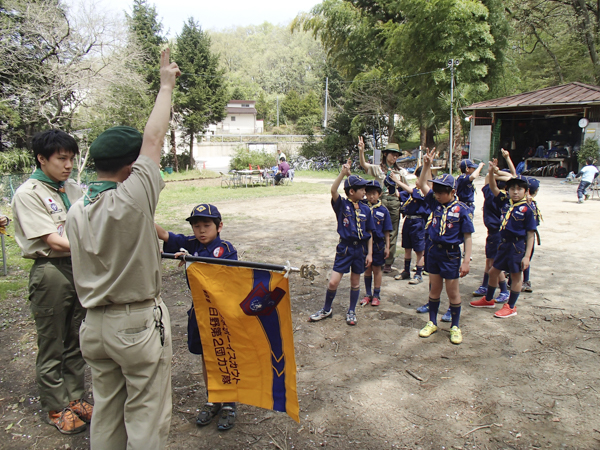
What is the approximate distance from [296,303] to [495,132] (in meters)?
23.1

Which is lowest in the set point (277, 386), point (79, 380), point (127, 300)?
point (79, 380)

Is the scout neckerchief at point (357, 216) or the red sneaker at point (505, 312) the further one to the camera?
the red sneaker at point (505, 312)

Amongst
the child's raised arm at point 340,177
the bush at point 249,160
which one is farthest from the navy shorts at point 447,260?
the bush at point 249,160

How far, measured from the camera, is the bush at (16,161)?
1515 centimetres

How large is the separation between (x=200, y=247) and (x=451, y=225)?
104 inches

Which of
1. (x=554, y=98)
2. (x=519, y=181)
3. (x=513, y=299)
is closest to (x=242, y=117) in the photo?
(x=554, y=98)

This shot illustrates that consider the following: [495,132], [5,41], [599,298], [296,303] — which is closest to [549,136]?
[495,132]

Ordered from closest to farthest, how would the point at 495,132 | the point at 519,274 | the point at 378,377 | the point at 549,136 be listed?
1. the point at 378,377
2. the point at 519,274
3. the point at 495,132
4. the point at 549,136

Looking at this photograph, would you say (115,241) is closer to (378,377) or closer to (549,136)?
(378,377)

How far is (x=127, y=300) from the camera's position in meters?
2.04

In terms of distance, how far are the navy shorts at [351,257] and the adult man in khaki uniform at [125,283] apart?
3.00 metres

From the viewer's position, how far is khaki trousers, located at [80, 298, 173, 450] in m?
2.07

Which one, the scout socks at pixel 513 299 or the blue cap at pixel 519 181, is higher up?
the blue cap at pixel 519 181

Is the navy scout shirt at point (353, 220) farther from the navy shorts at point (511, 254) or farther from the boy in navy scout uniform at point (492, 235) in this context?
the boy in navy scout uniform at point (492, 235)
